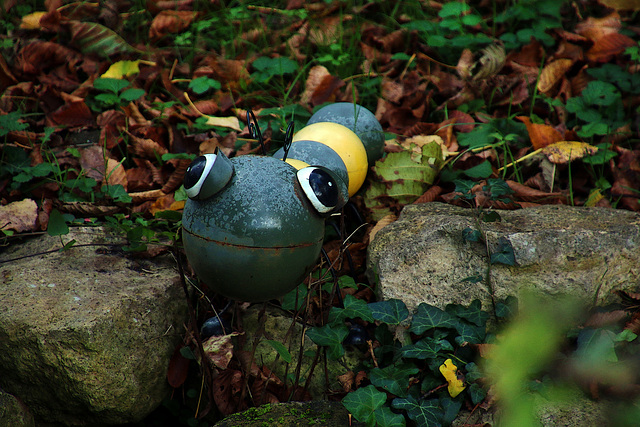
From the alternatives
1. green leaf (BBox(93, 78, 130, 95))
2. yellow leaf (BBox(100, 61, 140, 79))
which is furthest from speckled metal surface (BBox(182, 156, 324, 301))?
yellow leaf (BBox(100, 61, 140, 79))

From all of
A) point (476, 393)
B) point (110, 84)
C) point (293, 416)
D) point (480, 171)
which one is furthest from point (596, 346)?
point (110, 84)

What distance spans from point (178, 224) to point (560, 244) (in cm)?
149

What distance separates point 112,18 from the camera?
4125 mm

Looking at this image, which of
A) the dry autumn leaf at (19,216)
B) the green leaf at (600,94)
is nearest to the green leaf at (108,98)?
the dry autumn leaf at (19,216)

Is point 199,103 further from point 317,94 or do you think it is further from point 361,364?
point 361,364

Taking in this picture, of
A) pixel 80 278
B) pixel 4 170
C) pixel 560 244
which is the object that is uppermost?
pixel 560 244

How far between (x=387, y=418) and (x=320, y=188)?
0.69m

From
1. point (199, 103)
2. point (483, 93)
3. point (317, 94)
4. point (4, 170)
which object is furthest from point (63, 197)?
point (483, 93)

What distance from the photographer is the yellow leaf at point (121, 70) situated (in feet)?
11.8

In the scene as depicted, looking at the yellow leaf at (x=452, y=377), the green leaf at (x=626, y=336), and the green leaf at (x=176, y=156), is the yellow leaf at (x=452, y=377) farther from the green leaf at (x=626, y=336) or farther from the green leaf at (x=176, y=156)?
the green leaf at (x=176, y=156)

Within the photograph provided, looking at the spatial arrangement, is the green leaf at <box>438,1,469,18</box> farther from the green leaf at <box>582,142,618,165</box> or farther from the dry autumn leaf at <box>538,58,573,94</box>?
the green leaf at <box>582,142,618,165</box>

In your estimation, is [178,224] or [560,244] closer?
[560,244]

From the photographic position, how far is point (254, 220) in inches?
65.4

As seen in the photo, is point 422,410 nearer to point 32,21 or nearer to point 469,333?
point 469,333
